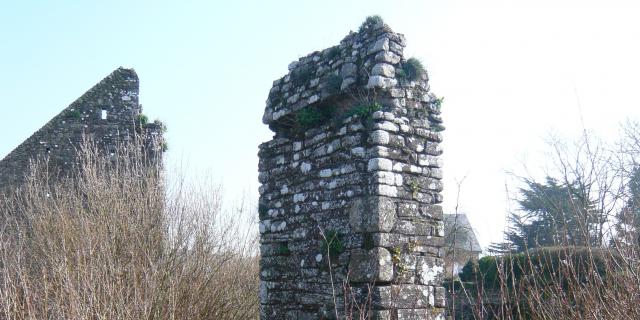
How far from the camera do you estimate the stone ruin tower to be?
5605mm

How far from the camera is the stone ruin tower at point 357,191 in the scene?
5.61m

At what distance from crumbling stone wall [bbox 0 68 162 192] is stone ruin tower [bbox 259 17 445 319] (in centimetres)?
769

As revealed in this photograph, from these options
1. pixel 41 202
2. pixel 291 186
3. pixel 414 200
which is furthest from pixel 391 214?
pixel 41 202

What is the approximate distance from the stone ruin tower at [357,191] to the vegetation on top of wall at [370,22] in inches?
0.5

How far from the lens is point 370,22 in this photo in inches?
248

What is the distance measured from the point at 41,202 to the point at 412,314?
913cm

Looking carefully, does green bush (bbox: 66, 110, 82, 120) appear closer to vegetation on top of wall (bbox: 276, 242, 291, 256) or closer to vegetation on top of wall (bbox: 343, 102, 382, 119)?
vegetation on top of wall (bbox: 276, 242, 291, 256)

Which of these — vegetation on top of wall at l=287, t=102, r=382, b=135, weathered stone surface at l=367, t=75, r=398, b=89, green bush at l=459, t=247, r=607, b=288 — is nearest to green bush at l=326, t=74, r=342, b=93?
vegetation on top of wall at l=287, t=102, r=382, b=135

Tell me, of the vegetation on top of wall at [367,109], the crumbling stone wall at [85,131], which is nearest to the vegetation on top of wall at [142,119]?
the crumbling stone wall at [85,131]

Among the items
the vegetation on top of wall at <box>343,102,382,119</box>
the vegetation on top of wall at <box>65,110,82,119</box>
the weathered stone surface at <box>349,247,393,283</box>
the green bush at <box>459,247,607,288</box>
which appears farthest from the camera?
the vegetation on top of wall at <box>65,110,82,119</box>

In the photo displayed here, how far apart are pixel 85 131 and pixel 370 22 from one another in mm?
9849

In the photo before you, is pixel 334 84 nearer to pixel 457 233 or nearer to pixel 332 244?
pixel 332 244

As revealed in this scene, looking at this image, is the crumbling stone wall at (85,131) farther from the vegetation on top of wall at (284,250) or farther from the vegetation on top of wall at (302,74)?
the vegetation on top of wall at (284,250)

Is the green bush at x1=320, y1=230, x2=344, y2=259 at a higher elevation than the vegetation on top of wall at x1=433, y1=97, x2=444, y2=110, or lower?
lower
